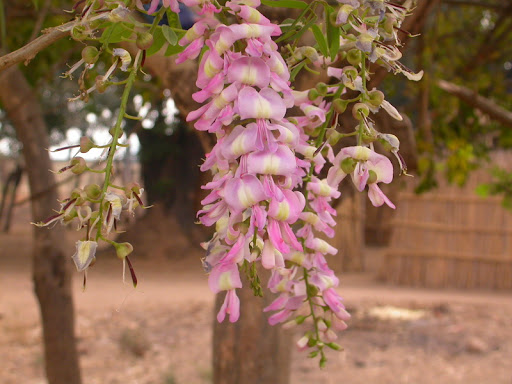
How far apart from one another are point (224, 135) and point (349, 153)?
0.34 feet

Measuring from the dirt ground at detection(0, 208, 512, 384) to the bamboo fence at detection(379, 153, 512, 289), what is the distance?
10.3 inches

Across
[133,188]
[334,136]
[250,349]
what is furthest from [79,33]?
[250,349]

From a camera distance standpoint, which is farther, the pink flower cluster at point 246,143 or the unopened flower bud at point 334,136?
the unopened flower bud at point 334,136

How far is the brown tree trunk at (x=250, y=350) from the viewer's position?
5.58 feet

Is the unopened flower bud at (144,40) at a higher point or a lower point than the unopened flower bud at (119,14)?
lower

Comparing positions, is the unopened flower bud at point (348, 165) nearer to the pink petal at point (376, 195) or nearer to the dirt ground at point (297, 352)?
the pink petal at point (376, 195)

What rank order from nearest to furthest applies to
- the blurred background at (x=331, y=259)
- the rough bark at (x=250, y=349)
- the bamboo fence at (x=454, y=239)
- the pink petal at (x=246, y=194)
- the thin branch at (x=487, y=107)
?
the pink petal at (x=246, y=194) → the rough bark at (x=250, y=349) → the blurred background at (x=331, y=259) → the thin branch at (x=487, y=107) → the bamboo fence at (x=454, y=239)

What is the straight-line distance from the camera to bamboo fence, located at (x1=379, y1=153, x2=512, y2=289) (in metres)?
7.14

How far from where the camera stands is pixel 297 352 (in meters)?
5.10

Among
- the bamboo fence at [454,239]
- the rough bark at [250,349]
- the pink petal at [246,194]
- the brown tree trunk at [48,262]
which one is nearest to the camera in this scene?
the pink petal at [246,194]

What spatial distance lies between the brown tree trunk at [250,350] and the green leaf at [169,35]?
3.94ft

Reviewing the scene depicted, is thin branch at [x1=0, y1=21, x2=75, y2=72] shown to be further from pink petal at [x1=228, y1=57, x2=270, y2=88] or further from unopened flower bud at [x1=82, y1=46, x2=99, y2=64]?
pink petal at [x1=228, y1=57, x2=270, y2=88]

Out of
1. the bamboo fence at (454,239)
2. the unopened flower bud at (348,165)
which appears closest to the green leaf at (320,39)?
the unopened flower bud at (348,165)

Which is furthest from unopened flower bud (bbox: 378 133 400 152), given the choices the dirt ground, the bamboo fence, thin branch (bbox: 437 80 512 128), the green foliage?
the bamboo fence
